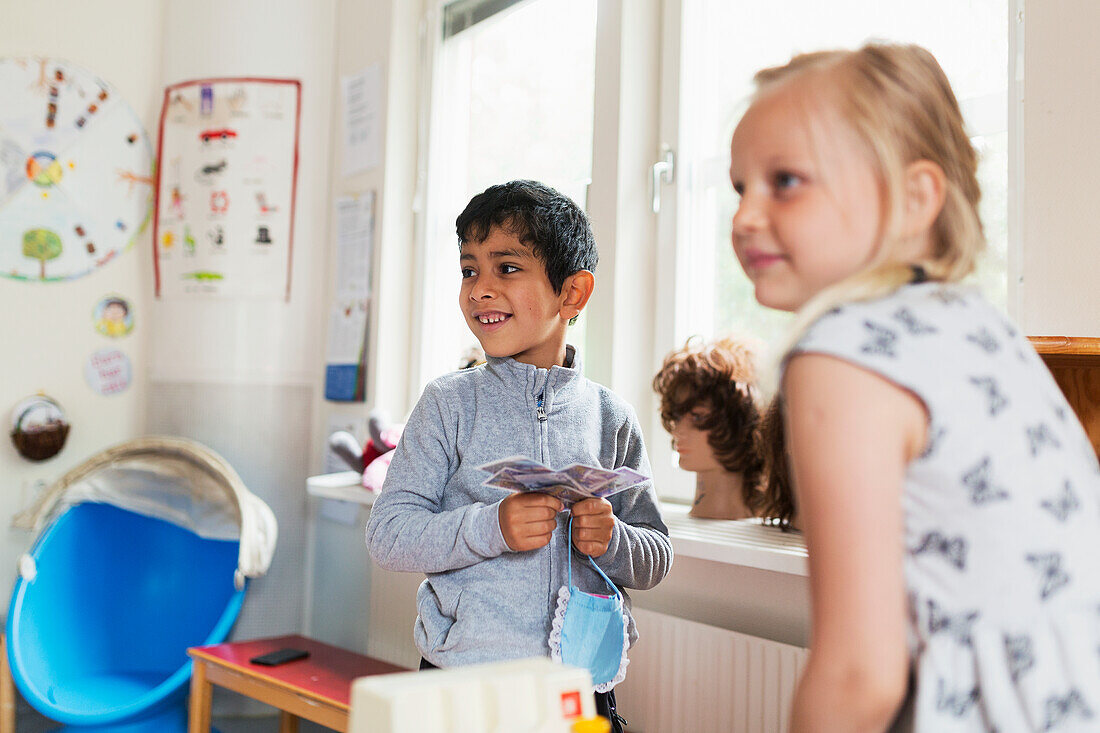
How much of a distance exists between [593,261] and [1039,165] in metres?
0.71

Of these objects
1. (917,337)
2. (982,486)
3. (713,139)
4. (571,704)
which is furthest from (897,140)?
(713,139)

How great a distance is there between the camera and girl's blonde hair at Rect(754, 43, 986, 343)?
650 mm

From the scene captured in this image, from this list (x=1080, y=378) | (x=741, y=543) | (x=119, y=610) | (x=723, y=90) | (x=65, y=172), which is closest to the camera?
(x=1080, y=378)

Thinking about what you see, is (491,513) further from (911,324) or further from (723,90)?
(723,90)

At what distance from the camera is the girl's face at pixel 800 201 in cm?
65

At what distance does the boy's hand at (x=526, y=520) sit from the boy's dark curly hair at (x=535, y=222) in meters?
0.36

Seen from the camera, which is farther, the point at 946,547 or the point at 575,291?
the point at 575,291

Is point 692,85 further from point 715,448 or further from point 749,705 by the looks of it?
point 749,705

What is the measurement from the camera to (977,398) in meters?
0.61

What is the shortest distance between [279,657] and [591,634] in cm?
145

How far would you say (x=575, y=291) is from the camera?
1.39 m

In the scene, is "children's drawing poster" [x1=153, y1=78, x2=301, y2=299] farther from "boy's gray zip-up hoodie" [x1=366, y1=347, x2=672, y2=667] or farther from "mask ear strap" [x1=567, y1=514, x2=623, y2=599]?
"mask ear strap" [x1=567, y1=514, x2=623, y2=599]

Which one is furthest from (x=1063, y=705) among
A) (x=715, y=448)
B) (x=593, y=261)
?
(x=715, y=448)

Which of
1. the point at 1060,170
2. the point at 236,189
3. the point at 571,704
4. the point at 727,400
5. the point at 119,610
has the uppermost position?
the point at 236,189
